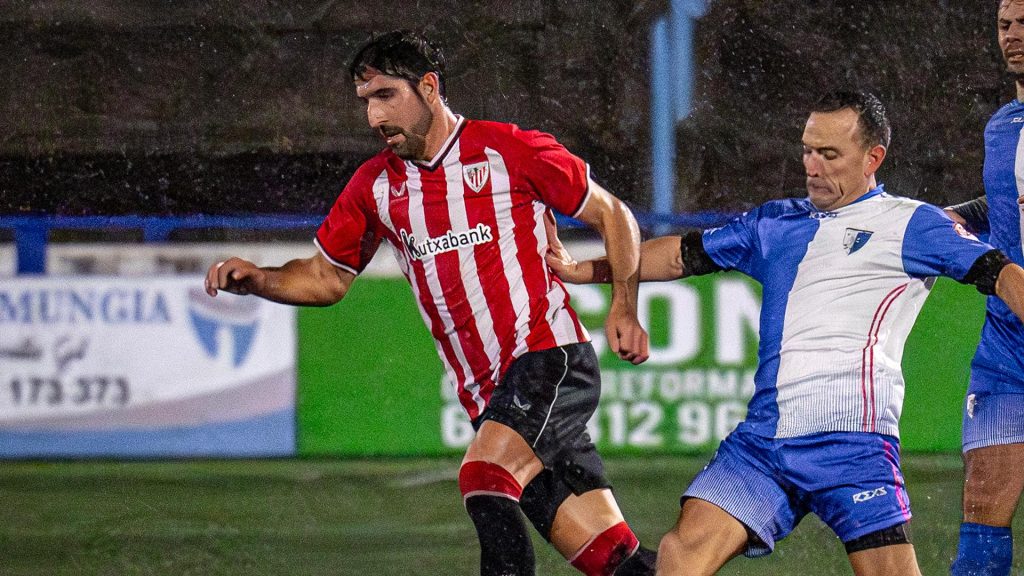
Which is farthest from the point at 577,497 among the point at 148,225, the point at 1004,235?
the point at 148,225

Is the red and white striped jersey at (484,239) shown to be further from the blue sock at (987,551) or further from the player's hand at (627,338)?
the blue sock at (987,551)

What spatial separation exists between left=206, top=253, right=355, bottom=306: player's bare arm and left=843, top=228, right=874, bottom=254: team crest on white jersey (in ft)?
3.72

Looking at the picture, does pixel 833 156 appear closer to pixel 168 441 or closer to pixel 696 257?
pixel 696 257

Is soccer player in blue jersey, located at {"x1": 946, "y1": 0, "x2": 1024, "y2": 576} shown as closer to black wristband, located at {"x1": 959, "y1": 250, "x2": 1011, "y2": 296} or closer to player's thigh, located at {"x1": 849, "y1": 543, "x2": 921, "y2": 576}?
black wristband, located at {"x1": 959, "y1": 250, "x2": 1011, "y2": 296}

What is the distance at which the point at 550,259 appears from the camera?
3152 millimetres

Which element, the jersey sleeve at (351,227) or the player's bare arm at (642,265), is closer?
the player's bare arm at (642,265)

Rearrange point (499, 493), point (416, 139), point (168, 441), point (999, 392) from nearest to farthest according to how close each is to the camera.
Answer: point (499, 493) < point (416, 139) < point (999, 392) < point (168, 441)

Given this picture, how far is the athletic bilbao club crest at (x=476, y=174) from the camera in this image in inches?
123

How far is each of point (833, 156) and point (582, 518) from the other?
0.93 meters

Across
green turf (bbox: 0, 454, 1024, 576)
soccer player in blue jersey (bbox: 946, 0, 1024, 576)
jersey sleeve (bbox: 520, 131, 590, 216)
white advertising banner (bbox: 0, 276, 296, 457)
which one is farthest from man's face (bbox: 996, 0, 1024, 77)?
white advertising banner (bbox: 0, 276, 296, 457)

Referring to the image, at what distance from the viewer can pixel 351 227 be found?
127 inches

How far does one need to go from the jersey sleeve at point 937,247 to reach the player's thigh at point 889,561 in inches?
20.7

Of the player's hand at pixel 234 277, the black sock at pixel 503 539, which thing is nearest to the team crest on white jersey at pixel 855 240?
the black sock at pixel 503 539

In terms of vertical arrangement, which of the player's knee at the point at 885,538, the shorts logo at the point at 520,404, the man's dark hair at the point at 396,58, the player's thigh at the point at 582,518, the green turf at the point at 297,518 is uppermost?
the man's dark hair at the point at 396,58
